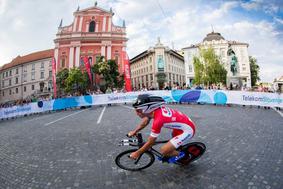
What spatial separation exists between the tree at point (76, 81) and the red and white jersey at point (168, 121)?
36350 millimetres

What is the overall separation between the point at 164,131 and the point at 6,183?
4.71 m

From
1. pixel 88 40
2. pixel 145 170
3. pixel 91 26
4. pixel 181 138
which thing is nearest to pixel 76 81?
pixel 88 40

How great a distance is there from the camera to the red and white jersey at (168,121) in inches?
109

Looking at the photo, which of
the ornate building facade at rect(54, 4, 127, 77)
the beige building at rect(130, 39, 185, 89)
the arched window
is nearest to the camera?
the ornate building facade at rect(54, 4, 127, 77)

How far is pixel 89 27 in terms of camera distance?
47969 mm

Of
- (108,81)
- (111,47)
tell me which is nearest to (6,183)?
(108,81)

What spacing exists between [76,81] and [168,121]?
36793 mm

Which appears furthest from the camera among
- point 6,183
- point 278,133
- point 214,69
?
point 214,69

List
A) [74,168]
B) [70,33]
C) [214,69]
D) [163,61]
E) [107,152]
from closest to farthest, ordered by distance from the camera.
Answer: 1. [74,168]
2. [107,152]
3. [214,69]
4. [70,33]
5. [163,61]

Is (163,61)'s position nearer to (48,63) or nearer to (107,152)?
(48,63)

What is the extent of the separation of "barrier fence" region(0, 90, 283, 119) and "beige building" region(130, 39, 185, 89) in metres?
40.5

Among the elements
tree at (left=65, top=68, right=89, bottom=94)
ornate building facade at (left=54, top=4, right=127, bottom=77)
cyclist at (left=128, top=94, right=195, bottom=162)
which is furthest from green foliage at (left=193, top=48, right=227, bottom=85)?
cyclist at (left=128, top=94, right=195, bottom=162)

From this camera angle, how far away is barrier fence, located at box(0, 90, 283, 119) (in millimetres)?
12790

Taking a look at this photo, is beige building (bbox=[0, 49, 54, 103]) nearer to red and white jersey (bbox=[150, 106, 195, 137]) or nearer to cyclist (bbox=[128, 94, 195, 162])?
cyclist (bbox=[128, 94, 195, 162])
